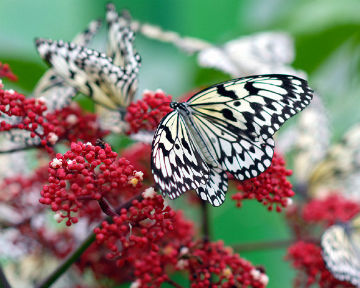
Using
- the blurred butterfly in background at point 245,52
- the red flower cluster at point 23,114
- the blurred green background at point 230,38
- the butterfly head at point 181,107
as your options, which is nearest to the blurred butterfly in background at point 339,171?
the blurred green background at point 230,38

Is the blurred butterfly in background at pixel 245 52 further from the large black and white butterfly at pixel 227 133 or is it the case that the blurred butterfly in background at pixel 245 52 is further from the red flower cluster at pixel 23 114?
→ the red flower cluster at pixel 23 114

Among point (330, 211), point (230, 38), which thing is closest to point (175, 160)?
point (330, 211)

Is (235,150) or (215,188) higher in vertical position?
(235,150)

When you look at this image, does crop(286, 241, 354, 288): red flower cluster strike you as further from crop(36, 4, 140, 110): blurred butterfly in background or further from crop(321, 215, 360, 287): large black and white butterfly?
crop(36, 4, 140, 110): blurred butterfly in background

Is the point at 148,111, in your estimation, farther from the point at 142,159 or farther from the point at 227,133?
the point at 142,159

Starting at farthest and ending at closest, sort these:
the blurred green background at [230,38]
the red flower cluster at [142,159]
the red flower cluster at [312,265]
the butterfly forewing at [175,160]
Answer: the blurred green background at [230,38]
the red flower cluster at [142,159]
the red flower cluster at [312,265]
the butterfly forewing at [175,160]

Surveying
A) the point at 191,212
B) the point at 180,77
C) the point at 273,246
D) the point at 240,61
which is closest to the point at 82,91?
the point at 240,61
